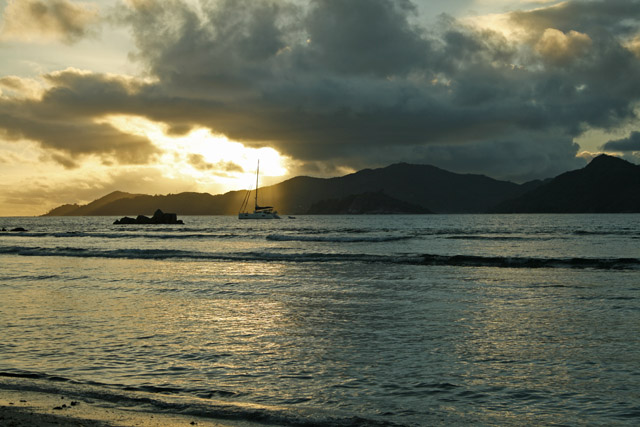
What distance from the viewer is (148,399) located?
307 inches

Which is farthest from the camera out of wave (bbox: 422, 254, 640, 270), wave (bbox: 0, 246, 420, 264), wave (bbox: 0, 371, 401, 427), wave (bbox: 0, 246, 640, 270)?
Answer: wave (bbox: 0, 246, 420, 264)

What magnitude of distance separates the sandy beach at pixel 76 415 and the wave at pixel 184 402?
142mm

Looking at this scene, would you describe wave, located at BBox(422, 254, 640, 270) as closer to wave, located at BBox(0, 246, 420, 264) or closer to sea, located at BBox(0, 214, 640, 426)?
wave, located at BBox(0, 246, 420, 264)

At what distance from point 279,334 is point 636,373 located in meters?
7.58

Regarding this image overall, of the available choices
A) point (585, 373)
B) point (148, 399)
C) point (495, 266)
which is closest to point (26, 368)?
point (148, 399)

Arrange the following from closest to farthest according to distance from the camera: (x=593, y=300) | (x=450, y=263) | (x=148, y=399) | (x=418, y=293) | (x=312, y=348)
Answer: (x=148, y=399)
(x=312, y=348)
(x=593, y=300)
(x=418, y=293)
(x=450, y=263)

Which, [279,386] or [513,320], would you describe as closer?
[279,386]

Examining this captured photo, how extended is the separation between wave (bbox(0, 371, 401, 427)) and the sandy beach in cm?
14

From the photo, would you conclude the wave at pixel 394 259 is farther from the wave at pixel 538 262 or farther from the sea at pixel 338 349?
the sea at pixel 338 349

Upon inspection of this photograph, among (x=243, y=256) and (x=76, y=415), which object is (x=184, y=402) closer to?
(x=76, y=415)

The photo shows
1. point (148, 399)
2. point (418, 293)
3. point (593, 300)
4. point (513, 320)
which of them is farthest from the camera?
point (418, 293)

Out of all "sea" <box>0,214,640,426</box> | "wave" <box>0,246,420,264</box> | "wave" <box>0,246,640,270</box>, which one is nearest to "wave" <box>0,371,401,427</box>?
"sea" <box>0,214,640,426</box>

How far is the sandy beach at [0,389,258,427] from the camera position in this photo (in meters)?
6.79

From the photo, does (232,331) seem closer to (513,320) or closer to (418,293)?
(513,320)
